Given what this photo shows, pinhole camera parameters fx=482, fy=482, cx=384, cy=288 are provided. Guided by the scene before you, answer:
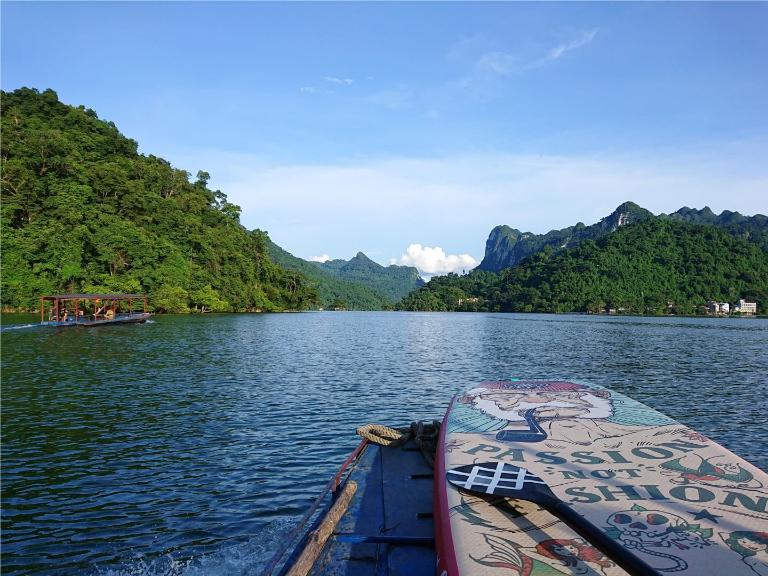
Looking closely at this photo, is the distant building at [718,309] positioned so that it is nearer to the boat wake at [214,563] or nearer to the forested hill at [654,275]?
the forested hill at [654,275]

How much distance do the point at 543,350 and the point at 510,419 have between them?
116 ft

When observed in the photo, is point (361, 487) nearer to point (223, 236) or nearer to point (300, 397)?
point (300, 397)

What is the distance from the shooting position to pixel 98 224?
7906 centimetres

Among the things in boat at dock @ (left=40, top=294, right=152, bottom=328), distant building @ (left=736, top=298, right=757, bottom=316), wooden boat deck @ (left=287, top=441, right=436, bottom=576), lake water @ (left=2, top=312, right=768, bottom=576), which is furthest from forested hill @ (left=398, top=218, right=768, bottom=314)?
wooden boat deck @ (left=287, top=441, right=436, bottom=576)

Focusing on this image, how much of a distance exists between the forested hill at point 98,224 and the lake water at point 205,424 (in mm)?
42159

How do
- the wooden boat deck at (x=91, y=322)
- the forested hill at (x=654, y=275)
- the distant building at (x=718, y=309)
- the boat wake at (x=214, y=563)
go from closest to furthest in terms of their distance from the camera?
the boat wake at (x=214, y=563), the wooden boat deck at (x=91, y=322), the distant building at (x=718, y=309), the forested hill at (x=654, y=275)

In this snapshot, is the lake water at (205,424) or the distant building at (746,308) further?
the distant building at (746,308)

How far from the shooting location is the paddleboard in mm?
4414

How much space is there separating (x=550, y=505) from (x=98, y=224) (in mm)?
89347

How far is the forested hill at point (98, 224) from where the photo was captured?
238ft

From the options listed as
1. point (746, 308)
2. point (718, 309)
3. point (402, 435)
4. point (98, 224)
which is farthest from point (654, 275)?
point (402, 435)

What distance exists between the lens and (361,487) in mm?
8711

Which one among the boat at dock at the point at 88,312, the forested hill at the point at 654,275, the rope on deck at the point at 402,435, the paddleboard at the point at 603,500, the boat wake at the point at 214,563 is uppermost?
the forested hill at the point at 654,275

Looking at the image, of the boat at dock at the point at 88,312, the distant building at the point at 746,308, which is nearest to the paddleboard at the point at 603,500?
the boat at dock at the point at 88,312
